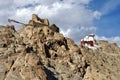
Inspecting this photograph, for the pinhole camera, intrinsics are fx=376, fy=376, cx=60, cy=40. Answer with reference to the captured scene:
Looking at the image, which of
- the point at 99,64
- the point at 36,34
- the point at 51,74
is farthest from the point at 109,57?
the point at 51,74

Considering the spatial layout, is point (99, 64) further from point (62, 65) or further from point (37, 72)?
point (37, 72)

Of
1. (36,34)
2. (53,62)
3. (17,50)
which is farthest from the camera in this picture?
(36,34)

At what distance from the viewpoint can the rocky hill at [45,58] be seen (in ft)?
288

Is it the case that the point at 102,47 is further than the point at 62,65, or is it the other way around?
the point at 102,47

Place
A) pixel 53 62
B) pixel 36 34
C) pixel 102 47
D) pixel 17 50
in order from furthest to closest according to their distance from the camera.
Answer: pixel 102 47, pixel 36 34, pixel 53 62, pixel 17 50

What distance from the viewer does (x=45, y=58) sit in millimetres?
103812

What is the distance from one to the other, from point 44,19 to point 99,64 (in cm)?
2536

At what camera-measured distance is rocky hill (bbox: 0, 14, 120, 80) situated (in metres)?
87.8

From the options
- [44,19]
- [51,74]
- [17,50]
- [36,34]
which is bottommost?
[51,74]

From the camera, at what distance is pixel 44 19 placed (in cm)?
13225

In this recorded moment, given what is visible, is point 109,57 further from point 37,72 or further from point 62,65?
point 37,72

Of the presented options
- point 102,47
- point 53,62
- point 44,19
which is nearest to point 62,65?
point 53,62

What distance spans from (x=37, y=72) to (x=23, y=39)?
77.1ft

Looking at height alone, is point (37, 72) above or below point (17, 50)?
below
